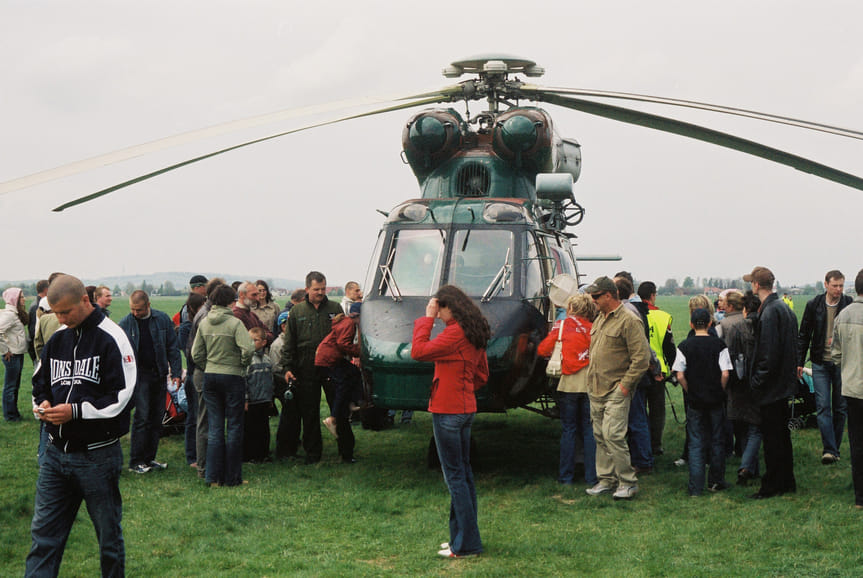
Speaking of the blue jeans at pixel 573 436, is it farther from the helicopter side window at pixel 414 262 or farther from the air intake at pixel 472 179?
the air intake at pixel 472 179

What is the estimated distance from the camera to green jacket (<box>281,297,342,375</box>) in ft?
28.7

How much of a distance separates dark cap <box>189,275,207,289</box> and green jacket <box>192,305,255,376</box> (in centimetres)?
186

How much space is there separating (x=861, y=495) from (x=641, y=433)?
2208 millimetres

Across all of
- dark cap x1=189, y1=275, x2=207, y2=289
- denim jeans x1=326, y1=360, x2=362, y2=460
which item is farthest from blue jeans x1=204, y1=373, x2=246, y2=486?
dark cap x1=189, y1=275, x2=207, y2=289

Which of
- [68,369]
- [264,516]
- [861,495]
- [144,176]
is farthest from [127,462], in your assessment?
[861,495]

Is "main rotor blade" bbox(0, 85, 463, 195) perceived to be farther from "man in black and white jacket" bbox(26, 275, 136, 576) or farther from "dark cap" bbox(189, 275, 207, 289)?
"dark cap" bbox(189, 275, 207, 289)

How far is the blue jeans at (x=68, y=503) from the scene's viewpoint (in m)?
4.30

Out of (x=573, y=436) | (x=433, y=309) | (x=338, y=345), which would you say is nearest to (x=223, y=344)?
(x=338, y=345)

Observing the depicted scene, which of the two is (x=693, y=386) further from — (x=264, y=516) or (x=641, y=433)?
(x=264, y=516)

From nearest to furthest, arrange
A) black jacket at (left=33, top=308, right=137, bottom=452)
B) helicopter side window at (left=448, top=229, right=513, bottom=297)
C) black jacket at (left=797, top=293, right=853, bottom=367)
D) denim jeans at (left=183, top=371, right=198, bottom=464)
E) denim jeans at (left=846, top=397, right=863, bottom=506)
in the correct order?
1. black jacket at (left=33, top=308, right=137, bottom=452)
2. denim jeans at (left=846, top=397, right=863, bottom=506)
3. helicopter side window at (left=448, top=229, right=513, bottom=297)
4. black jacket at (left=797, top=293, right=853, bottom=367)
5. denim jeans at (left=183, top=371, right=198, bottom=464)

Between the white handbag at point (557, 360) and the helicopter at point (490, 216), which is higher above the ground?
the helicopter at point (490, 216)

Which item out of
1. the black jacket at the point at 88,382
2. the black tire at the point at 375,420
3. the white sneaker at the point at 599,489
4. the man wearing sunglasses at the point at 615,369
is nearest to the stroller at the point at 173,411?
the black tire at the point at 375,420

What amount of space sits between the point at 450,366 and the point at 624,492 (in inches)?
102

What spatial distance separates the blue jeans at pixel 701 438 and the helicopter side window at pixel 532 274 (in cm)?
179
